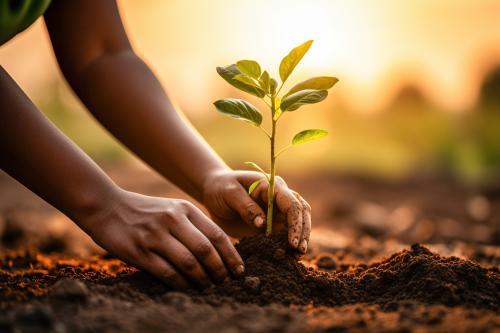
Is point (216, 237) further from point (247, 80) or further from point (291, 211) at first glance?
point (247, 80)

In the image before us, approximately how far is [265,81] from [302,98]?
0.16m

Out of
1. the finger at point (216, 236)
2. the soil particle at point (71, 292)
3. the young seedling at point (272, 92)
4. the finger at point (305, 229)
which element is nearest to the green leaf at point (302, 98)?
the young seedling at point (272, 92)

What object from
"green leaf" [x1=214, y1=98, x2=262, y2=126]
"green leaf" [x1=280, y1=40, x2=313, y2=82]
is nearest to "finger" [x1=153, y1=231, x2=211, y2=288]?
"green leaf" [x1=214, y1=98, x2=262, y2=126]

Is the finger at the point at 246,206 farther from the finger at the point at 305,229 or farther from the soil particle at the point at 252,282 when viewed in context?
the soil particle at the point at 252,282

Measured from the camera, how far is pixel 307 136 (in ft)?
6.55

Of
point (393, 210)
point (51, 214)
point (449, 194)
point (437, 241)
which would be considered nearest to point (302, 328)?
point (437, 241)

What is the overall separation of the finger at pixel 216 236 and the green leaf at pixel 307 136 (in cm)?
44

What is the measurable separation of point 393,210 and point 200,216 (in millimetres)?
5669

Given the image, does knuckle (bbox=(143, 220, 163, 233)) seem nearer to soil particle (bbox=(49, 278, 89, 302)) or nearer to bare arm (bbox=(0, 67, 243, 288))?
bare arm (bbox=(0, 67, 243, 288))

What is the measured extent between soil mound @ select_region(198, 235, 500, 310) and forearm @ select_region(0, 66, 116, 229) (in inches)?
21.5

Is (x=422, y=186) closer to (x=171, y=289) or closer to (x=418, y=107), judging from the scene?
(x=418, y=107)

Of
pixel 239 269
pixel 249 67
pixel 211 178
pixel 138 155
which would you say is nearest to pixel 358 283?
pixel 239 269

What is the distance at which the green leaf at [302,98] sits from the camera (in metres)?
1.92

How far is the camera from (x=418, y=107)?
10.3 m
